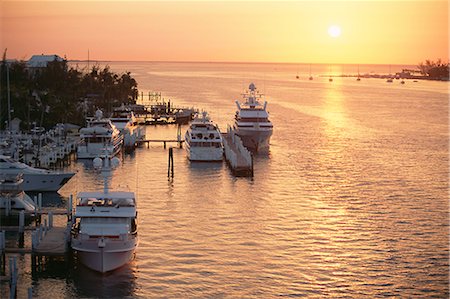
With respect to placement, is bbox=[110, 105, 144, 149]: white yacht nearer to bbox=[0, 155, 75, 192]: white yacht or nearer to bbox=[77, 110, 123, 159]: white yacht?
bbox=[77, 110, 123, 159]: white yacht

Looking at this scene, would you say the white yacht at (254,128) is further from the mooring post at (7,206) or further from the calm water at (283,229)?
the mooring post at (7,206)

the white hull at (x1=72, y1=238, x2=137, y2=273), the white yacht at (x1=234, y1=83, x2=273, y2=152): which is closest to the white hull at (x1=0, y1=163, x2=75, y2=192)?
the white hull at (x1=72, y1=238, x2=137, y2=273)

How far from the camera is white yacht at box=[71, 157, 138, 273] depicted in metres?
30.7

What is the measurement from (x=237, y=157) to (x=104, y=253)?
29822 mm

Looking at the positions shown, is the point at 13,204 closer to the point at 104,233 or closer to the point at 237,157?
the point at 104,233

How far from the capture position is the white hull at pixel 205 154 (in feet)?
200

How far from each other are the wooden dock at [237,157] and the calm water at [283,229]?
2.98 ft

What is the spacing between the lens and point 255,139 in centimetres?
7044

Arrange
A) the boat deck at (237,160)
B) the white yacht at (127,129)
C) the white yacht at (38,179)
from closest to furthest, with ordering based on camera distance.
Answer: the white yacht at (38,179), the boat deck at (237,160), the white yacht at (127,129)

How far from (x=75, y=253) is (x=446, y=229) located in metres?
20.7

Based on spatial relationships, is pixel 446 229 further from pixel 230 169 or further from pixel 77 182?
pixel 77 182

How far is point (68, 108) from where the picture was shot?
265 ft

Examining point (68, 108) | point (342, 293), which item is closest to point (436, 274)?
point (342, 293)

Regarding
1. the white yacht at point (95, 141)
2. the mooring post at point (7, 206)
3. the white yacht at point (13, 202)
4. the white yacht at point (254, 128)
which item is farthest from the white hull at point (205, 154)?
the mooring post at point (7, 206)
